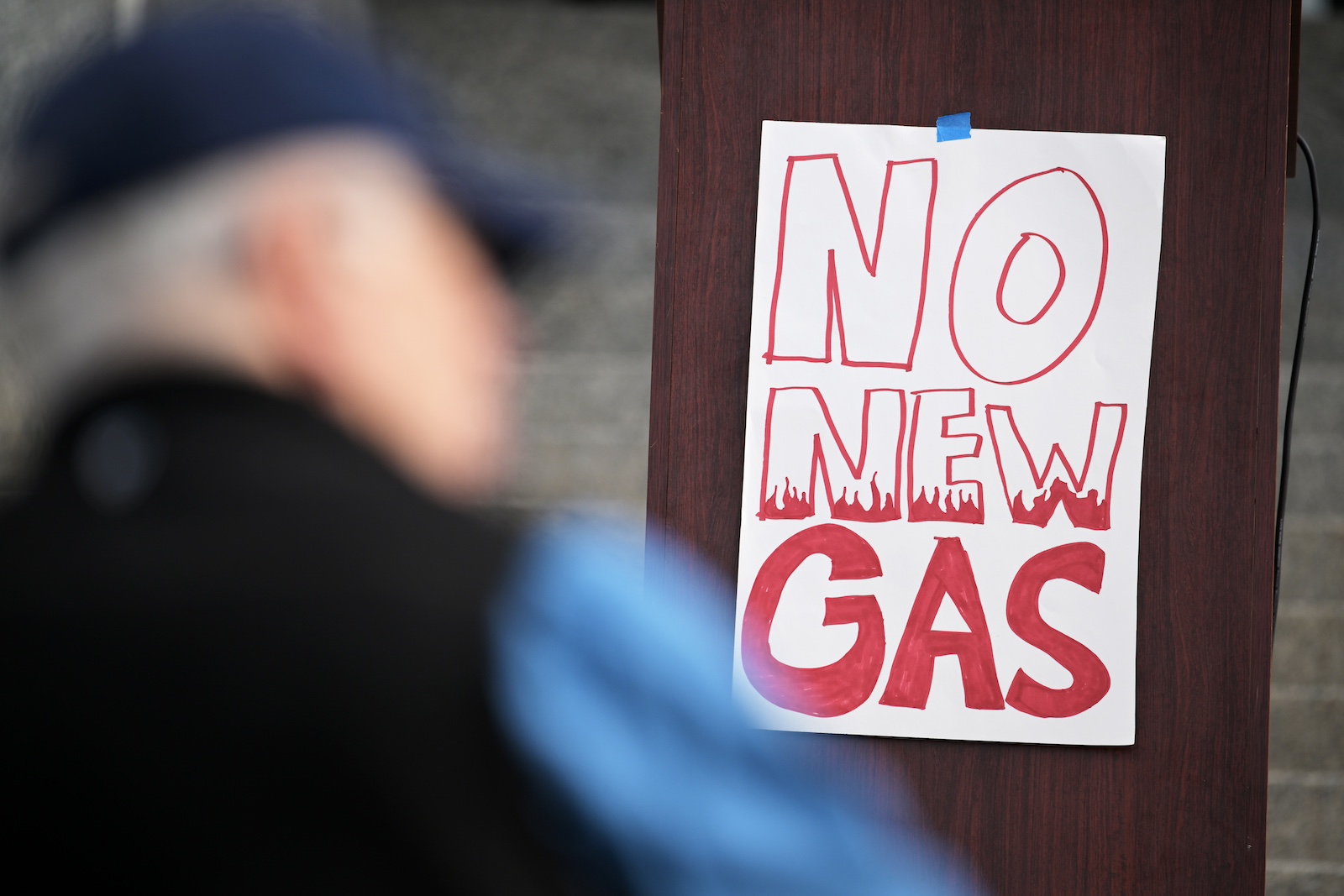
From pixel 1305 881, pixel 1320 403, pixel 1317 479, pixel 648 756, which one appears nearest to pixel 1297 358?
pixel 648 756

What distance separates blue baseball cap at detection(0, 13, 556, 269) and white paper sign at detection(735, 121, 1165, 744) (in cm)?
75

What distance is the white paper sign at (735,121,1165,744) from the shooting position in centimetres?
125

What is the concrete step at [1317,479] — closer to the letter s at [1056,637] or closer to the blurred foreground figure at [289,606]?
the letter s at [1056,637]

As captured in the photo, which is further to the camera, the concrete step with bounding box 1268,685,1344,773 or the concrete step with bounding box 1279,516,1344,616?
the concrete step with bounding box 1279,516,1344,616

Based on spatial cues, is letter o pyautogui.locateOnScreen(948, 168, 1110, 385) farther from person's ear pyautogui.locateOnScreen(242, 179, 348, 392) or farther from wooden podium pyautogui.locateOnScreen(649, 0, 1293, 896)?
person's ear pyautogui.locateOnScreen(242, 179, 348, 392)

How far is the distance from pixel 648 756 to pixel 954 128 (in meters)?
0.96

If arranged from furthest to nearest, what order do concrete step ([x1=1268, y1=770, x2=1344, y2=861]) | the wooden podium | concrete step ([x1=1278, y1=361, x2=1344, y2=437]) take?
concrete step ([x1=1278, y1=361, x2=1344, y2=437]), concrete step ([x1=1268, y1=770, x2=1344, y2=861]), the wooden podium

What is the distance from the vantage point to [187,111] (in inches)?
20.9

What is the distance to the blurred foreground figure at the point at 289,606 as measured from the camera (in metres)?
0.48

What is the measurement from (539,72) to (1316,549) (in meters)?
3.21

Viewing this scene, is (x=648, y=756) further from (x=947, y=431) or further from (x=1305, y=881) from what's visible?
(x=1305, y=881)

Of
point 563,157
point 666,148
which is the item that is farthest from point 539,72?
point 666,148

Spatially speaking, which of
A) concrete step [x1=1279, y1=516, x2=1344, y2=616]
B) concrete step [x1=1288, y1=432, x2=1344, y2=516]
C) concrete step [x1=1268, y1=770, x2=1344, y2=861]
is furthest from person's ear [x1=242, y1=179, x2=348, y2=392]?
concrete step [x1=1288, y1=432, x2=1344, y2=516]

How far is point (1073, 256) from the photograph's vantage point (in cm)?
128
